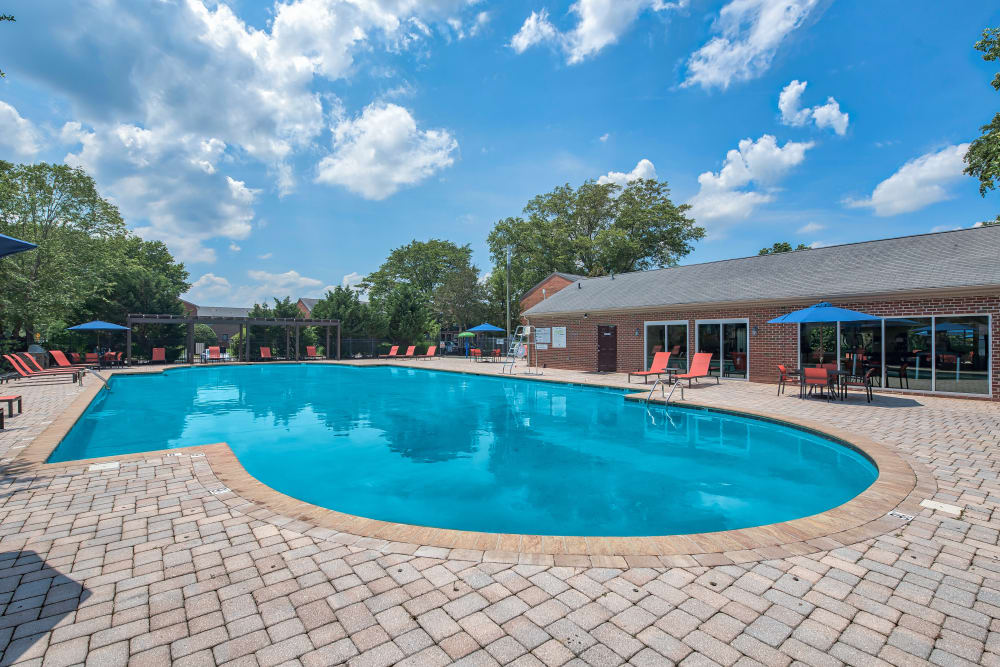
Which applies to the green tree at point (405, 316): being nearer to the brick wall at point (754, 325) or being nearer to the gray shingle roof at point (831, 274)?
the brick wall at point (754, 325)

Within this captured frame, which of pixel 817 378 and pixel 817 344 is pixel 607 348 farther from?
pixel 817 378

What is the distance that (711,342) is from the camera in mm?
14836

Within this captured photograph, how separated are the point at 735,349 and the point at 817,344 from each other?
2225 mm

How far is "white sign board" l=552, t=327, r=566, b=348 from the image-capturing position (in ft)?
64.6

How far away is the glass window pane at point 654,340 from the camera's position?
16016 mm

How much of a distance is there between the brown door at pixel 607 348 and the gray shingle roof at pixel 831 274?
3.11 ft

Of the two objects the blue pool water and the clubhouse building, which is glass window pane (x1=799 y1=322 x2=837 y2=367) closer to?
the clubhouse building

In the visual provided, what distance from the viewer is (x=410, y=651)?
188 centimetres

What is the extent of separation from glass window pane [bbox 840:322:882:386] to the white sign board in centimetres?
1005

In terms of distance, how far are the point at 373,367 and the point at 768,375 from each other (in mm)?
17500

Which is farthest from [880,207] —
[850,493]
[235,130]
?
[235,130]

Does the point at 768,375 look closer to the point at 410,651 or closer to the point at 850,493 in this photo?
the point at 850,493

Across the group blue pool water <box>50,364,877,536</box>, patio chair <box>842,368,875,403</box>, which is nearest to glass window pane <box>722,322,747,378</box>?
patio chair <box>842,368,875,403</box>

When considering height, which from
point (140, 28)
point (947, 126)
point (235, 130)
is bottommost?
point (235, 130)
